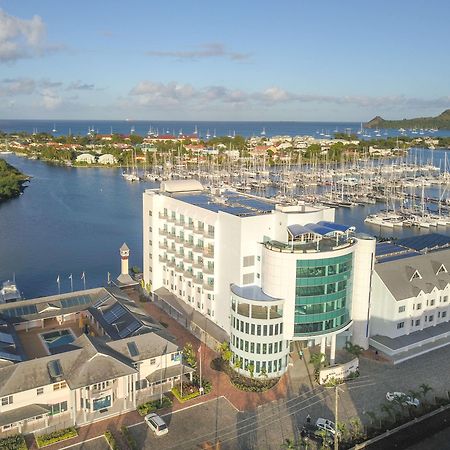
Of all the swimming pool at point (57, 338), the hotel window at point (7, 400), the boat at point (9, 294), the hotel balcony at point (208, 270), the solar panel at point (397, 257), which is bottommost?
the boat at point (9, 294)

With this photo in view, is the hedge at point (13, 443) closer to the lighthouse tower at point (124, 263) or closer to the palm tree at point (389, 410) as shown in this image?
the palm tree at point (389, 410)

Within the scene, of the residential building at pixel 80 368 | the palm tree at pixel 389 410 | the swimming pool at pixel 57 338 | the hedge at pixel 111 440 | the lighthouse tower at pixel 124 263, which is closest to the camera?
the hedge at pixel 111 440

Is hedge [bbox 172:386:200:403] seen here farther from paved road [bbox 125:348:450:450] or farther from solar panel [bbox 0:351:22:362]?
solar panel [bbox 0:351:22:362]

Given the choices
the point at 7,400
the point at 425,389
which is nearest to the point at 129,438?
the point at 7,400

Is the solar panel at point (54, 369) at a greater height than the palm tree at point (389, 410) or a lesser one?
greater

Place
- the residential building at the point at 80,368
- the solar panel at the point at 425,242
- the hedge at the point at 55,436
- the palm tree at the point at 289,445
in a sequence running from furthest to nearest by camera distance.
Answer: the solar panel at the point at 425,242 < the residential building at the point at 80,368 < the hedge at the point at 55,436 < the palm tree at the point at 289,445

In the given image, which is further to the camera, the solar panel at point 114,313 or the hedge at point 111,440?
the solar panel at point 114,313

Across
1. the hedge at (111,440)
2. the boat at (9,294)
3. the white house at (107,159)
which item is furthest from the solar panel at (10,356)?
the white house at (107,159)
